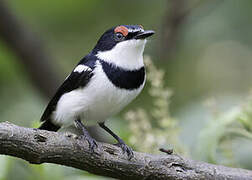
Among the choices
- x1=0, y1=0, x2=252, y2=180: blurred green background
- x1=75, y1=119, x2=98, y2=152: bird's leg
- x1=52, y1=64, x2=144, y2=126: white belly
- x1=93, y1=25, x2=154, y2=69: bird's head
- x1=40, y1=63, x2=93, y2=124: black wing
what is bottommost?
x1=75, y1=119, x2=98, y2=152: bird's leg

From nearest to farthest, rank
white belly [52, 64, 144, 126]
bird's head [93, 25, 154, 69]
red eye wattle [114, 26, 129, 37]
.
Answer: white belly [52, 64, 144, 126], bird's head [93, 25, 154, 69], red eye wattle [114, 26, 129, 37]

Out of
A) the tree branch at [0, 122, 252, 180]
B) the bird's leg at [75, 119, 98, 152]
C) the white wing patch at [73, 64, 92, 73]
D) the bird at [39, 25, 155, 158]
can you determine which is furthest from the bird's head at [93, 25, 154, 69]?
the tree branch at [0, 122, 252, 180]

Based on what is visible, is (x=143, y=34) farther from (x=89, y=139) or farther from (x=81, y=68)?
(x=89, y=139)

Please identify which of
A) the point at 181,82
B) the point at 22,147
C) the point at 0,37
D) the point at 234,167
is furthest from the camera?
the point at 181,82

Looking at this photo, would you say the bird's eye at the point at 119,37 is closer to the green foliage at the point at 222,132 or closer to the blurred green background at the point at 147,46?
the green foliage at the point at 222,132

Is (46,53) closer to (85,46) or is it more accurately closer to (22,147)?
(85,46)

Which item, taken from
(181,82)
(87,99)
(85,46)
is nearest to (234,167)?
(87,99)

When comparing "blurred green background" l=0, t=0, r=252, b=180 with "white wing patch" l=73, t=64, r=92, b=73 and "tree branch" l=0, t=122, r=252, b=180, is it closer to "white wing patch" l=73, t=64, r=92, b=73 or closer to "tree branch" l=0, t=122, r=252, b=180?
"white wing patch" l=73, t=64, r=92, b=73
